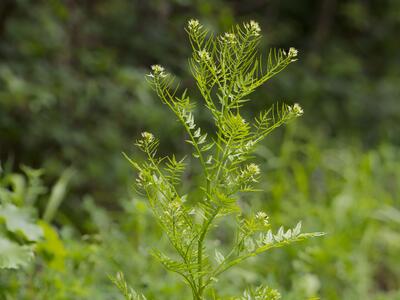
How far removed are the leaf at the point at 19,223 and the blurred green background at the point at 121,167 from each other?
170mm

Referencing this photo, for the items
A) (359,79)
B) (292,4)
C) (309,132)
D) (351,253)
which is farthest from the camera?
(292,4)

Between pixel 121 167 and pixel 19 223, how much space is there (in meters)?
1.61

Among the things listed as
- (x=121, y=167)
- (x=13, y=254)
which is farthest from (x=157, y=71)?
(x=121, y=167)

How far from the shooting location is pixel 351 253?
2.51 m

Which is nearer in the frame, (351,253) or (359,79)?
(351,253)

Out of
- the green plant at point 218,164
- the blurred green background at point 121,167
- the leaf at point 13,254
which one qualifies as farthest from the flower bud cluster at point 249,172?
the blurred green background at point 121,167

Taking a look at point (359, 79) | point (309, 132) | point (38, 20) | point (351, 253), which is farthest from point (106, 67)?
point (359, 79)

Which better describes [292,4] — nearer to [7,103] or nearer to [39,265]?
[7,103]

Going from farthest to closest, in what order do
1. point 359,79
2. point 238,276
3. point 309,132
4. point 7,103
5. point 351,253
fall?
point 359,79, point 309,132, point 351,253, point 7,103, point 238,276

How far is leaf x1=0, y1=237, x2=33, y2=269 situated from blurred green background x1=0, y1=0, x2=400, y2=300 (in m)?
0.18

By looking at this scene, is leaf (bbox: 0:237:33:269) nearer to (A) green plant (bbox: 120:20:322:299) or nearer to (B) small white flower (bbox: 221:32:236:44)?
(A) green plant (bbox: 120:20:322:299)

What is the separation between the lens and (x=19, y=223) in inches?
53.5

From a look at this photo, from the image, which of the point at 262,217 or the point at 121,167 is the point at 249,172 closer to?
the point at 262,217

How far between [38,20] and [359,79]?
302 centimetres
